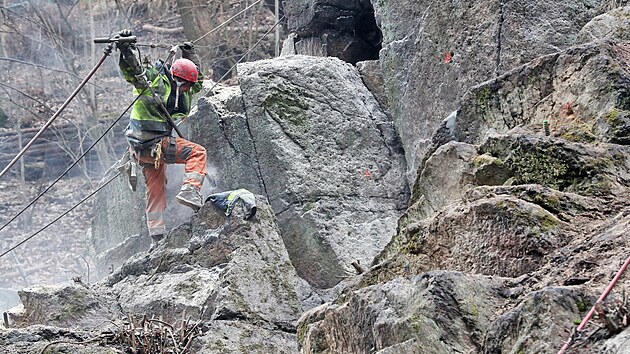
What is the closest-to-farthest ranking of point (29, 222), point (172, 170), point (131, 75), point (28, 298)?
point (28, 298), point (131, 75), point (172, 170), point (29, 222)

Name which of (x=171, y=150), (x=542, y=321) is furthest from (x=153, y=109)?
(x=542, y=321)

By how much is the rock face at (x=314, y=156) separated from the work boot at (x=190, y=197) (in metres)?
0.65

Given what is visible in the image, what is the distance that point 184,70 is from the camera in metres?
9.40

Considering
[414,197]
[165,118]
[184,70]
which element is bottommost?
[414,197]

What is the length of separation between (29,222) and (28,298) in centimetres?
1310

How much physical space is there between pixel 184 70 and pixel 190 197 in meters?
1.15

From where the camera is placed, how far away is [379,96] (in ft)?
34.5

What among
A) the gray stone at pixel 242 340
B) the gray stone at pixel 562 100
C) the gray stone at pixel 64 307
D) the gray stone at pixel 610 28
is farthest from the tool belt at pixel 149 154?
the gray stone at pixel 610 28

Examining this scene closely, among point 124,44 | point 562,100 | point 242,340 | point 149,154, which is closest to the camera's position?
Answer: point 562,100

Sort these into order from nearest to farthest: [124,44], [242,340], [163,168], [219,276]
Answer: [242,340] < [219,276] < [124,44] < [163,168]

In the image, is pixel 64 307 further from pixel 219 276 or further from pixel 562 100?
pixel 562 100

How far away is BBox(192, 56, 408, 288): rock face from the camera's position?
9133 mm

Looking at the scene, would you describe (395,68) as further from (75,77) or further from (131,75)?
(75,77)

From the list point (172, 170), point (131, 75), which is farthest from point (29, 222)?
point (131, 75)
